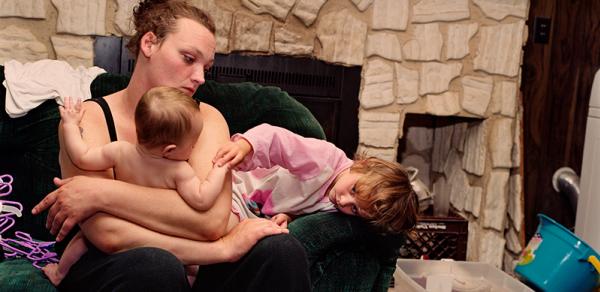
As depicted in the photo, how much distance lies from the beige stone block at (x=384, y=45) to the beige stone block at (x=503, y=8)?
17.0 inches

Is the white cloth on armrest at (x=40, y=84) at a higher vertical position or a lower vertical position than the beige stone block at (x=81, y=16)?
lower

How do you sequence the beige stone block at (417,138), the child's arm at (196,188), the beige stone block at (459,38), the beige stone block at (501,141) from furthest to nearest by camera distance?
the beige stone block at (417,138), the beige stone block at (501,141), the beige stone block at (459,38), the child's arm at (196,188)

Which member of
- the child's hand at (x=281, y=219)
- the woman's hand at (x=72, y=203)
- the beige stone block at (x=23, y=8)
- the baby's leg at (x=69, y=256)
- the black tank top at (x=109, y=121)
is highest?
the beige stone block at (x=23, y=8)

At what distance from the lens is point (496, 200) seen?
335cm

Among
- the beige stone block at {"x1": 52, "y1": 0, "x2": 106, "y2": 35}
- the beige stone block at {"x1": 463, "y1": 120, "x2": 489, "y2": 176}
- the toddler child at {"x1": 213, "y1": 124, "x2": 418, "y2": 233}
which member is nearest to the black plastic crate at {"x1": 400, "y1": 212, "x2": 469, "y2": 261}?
the beige stone block at {"x1": 463, "y1": 120, "x2": 489, "y2": 176}

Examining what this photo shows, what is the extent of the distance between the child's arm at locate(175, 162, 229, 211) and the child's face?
390 millimetres

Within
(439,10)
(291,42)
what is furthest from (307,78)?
(439,10)

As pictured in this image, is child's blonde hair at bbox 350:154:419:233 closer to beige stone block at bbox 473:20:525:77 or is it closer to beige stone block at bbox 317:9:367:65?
beige stone block at bbox 317:9:367:65

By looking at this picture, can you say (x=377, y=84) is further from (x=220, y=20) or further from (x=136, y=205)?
(x=136, y=205)

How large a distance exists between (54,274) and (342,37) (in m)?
1.83

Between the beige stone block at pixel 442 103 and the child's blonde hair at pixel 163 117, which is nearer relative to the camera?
the child's blonde hair at pixel 163 117

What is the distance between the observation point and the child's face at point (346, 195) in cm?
182

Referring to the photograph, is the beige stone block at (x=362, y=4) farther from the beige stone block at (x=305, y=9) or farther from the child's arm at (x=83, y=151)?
the child's arm at (x=83, y=151)

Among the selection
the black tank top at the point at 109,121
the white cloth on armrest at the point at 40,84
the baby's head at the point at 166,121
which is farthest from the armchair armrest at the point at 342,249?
the white cloth on armrest at the point at 40,84
